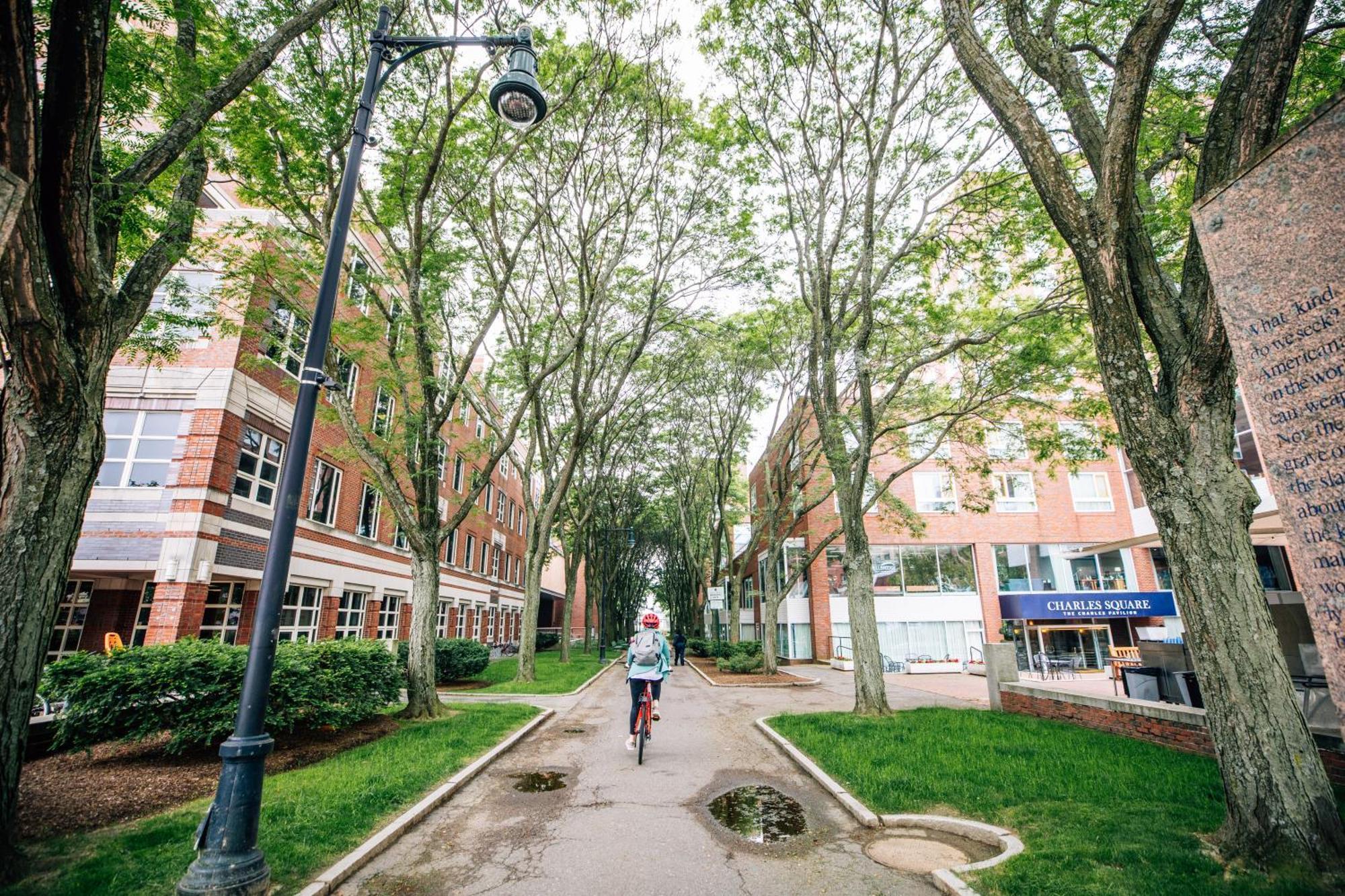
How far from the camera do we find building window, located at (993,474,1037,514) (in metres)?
28.8

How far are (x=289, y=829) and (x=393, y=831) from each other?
85 cm

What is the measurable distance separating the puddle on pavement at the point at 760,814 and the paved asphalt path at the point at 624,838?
0.13 meters

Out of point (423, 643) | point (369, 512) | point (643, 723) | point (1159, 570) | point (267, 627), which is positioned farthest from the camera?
point (1159, 570)

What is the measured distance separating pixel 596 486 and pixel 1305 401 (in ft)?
74.1

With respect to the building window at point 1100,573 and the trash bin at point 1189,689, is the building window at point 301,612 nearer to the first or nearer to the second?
the trash bin at point 1189,689

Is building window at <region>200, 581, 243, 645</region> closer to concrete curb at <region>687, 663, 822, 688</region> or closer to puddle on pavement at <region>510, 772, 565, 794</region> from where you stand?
puddle on pavement at <region>510, 772, 565, 794</region>

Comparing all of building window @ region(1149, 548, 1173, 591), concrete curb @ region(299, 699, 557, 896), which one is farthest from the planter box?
concrete curb @ region(299, 699, 557, 896)

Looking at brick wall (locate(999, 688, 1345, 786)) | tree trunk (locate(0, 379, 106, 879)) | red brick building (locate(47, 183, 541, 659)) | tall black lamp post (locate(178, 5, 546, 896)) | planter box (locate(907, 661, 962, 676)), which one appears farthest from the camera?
planter box (locate(907, 661, 962, 676))

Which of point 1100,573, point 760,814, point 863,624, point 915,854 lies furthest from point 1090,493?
point 915,854

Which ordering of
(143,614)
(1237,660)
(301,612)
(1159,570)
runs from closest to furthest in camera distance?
(1237,660), (143,614), (301,612), (1159,570)

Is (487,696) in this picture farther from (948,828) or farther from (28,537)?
(948,828)

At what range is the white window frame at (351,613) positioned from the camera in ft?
64.4

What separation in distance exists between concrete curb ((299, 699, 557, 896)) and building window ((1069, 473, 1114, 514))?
29.9m

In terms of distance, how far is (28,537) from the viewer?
4.38m
